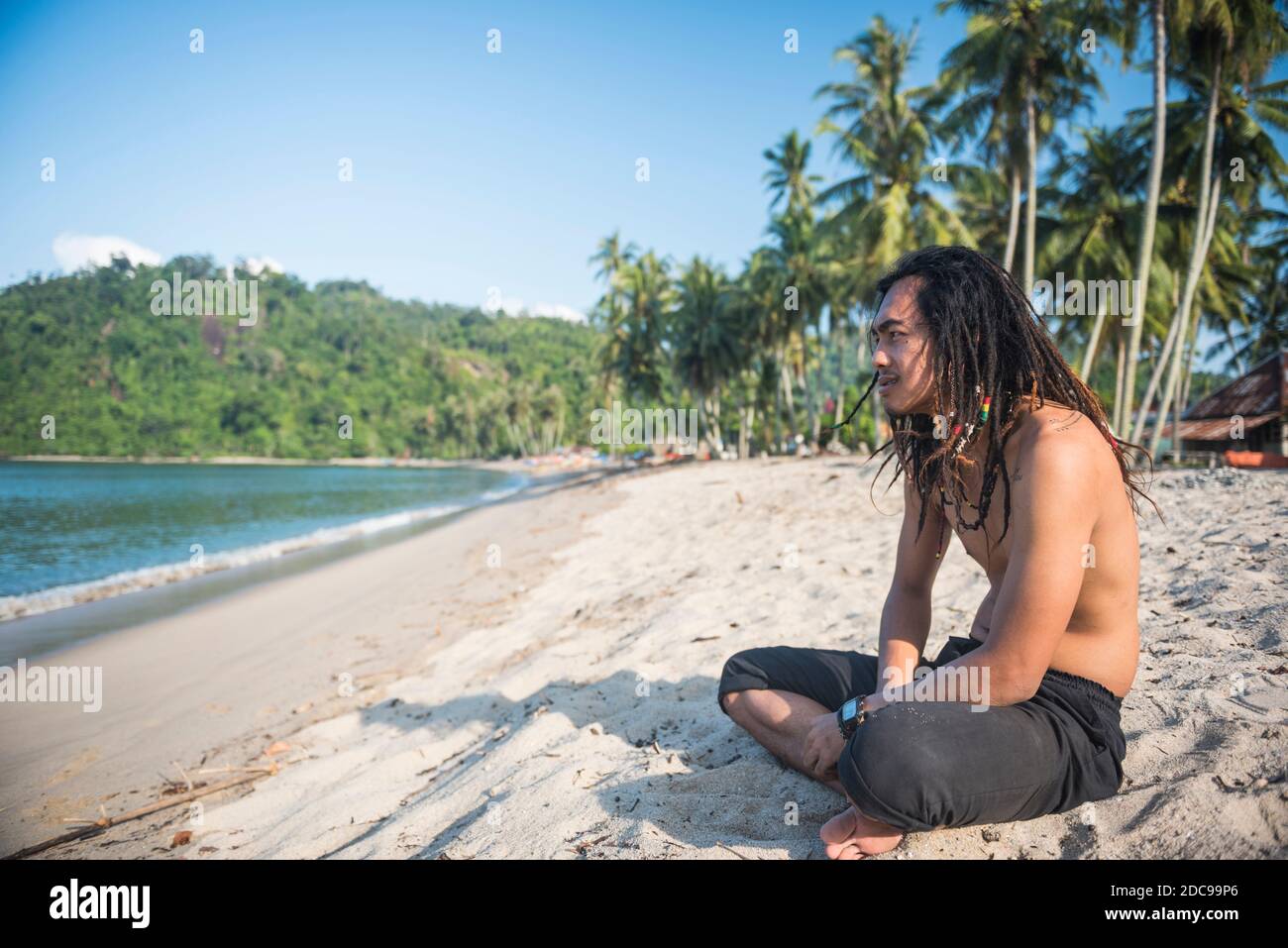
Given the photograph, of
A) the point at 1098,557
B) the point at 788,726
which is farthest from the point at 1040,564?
the point at 788,726

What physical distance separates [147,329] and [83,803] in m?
121

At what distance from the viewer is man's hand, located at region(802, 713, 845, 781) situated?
1.89m

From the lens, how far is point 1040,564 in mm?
1544

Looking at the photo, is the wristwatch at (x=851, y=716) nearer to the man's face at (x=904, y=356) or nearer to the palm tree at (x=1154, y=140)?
the man's face at (x=904, y=356)

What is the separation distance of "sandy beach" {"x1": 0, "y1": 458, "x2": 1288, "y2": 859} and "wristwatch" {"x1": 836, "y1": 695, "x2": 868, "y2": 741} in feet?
1.01

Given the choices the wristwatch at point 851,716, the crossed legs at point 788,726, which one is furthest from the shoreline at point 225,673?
the wristwatch at point 851,716

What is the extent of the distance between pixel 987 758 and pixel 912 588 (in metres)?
0.70

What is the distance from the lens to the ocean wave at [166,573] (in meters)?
9.13

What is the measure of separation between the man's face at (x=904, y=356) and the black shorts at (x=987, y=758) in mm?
827

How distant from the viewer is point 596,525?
43.0ft

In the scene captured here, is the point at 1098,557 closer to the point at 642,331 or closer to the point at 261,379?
the point at 642,331
